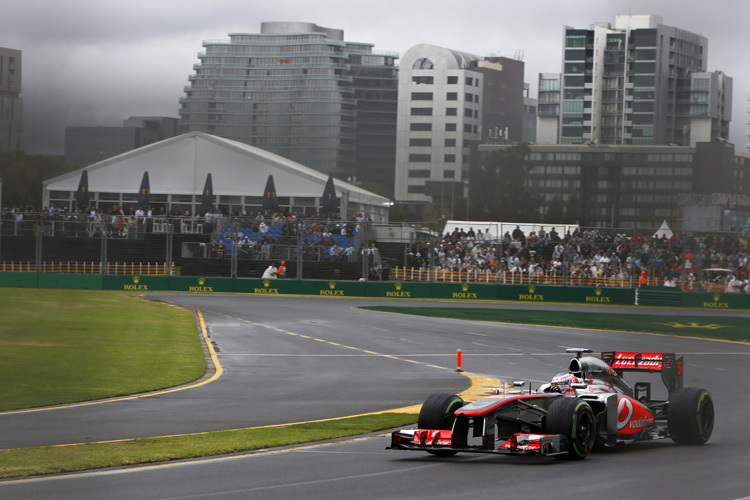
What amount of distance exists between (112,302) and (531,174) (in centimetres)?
8143

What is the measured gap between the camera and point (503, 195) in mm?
104500

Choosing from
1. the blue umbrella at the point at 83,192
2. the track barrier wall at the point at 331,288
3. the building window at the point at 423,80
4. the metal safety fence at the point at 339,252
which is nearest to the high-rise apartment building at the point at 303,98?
the building window at the point at 423,80

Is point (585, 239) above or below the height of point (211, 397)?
above

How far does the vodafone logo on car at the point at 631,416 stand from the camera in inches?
489

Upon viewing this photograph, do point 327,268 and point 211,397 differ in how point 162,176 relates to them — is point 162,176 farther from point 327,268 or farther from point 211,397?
point 211,397

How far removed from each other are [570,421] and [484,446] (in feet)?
3.36

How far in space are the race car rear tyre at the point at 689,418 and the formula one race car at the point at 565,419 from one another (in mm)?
13

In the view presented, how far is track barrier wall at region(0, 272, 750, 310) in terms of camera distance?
162 feet

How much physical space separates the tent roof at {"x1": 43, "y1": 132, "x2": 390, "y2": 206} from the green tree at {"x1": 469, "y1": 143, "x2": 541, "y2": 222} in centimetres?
3298

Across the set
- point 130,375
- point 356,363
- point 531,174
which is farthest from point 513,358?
point 531,174

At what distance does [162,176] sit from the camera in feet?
240

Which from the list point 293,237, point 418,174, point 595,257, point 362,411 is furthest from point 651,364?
point 418,174

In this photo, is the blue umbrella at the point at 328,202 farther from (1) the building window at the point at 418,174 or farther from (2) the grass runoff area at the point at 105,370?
(1) the building window at the point at 418,174

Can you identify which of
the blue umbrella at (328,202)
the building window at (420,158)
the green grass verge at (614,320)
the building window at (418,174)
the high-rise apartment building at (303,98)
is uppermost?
the high-rise apartment building at (303,98)
